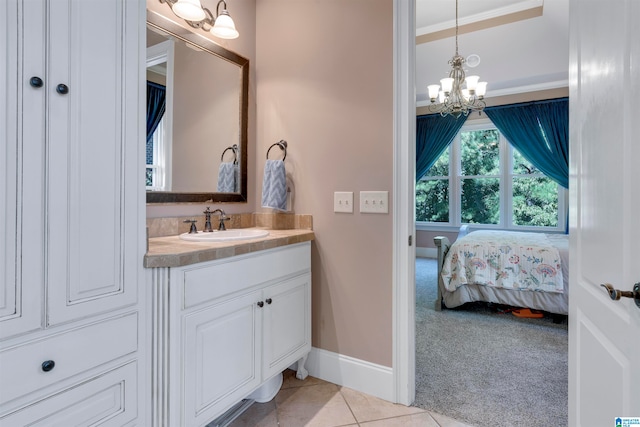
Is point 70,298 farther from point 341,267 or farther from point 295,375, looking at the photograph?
point 295,375

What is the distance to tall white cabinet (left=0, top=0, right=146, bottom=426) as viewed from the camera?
2.82 feet

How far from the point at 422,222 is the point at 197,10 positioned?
5.39m

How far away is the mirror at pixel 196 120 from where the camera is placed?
1748 millimetres

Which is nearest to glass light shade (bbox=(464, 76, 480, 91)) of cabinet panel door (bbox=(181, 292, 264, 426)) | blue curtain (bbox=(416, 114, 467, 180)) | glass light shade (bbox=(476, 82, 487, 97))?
glass light shade (bbox=(476, 82, 487, 97))

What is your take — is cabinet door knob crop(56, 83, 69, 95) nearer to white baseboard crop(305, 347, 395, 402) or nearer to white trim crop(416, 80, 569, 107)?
white baseboard crop(305, 347, 395, 402)

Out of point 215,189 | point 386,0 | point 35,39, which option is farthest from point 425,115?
point 35,39

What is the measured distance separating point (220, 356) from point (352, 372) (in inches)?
33.7

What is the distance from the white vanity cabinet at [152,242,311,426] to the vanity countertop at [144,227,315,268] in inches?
1.3

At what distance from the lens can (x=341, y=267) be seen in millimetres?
1979

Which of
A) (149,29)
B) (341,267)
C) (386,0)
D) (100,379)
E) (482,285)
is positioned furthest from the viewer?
(482,285)

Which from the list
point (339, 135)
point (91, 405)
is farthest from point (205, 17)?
point (91, 405)

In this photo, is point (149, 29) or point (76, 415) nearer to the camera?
point (76, 415)

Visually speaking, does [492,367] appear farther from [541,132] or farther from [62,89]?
[541,132]

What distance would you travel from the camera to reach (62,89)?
3.10 ft
